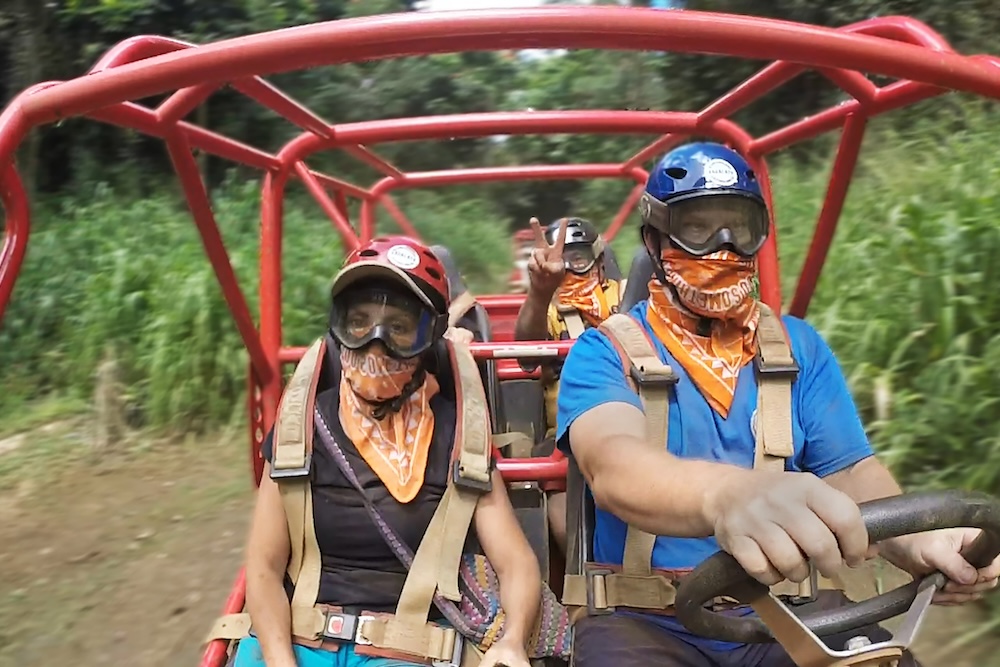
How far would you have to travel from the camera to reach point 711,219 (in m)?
1.60

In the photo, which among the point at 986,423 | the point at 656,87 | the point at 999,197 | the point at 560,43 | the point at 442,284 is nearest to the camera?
the point at 560,43

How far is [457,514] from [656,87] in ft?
35.7

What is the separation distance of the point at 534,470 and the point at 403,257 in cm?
60

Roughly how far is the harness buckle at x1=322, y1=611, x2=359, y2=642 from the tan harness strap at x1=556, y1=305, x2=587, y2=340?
1.73 m

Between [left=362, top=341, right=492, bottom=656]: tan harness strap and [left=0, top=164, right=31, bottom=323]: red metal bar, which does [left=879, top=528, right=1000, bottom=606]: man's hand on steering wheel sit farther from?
[left=0, top=164, right=31, bottom=323]: red metal bar

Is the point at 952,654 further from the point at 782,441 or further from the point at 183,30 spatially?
the point at 183,30

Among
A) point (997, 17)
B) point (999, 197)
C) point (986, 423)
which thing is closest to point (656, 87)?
point (997, 17)

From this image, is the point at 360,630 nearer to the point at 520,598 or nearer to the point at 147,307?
the point at 520,598

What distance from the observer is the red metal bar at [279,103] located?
1736 millimetres

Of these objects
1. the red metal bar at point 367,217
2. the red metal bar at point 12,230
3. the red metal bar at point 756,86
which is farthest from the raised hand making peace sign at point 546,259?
the red metal bar at point 367,217

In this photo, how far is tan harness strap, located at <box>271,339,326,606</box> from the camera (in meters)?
1.73

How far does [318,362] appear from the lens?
1.96 m

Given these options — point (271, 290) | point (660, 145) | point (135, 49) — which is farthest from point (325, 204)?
point (135, 49)

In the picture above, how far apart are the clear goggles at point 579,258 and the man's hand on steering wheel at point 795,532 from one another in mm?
2487
